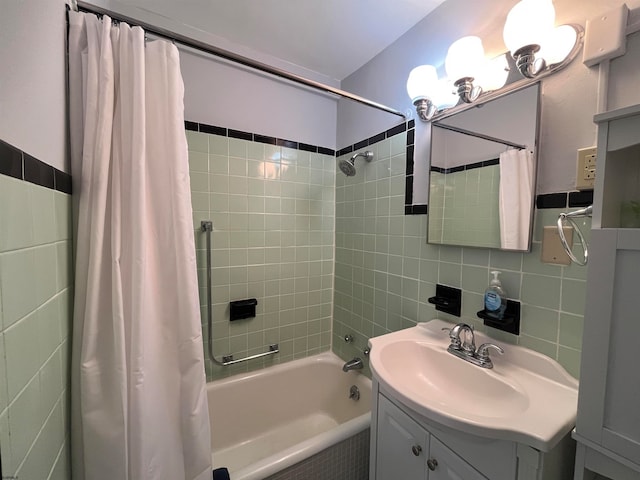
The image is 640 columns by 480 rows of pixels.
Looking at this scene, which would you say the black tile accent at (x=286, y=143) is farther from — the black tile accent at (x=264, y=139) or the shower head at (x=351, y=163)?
the shower head at (x=351, y=163)

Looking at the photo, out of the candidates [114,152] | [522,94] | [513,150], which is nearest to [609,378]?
[513,150]

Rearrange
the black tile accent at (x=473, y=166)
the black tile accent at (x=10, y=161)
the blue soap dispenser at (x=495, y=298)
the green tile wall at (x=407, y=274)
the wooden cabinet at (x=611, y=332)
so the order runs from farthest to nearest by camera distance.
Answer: the black tile accent at (x=473, y=166), the blue soap dispenser at (x=495, y=298), the green tile wall at (x=407, y=274), the wooden cabinet at (x=611, y=332), the black tile accent at (x=10, y=161)

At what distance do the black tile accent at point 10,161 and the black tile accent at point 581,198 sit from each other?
1407 millimetres

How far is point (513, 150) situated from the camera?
0.99 meters

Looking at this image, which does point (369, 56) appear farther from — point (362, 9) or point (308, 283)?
point (308, 283)

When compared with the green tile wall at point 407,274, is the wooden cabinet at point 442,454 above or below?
below

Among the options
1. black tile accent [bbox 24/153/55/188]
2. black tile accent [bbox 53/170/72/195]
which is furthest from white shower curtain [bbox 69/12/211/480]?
black tile accent [bbox 24/153/55/188]

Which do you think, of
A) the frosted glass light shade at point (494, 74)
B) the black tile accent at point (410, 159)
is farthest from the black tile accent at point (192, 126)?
the frosted glass light shade at point (494, 74)

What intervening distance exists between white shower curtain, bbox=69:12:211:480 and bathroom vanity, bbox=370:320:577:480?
0.71m

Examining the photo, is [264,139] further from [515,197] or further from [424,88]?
[515,197]

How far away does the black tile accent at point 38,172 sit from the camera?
0.49 m

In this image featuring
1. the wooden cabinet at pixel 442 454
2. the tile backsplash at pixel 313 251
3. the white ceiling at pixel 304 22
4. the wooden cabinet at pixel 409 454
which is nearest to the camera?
the wooden cabinet at pixel 442 454

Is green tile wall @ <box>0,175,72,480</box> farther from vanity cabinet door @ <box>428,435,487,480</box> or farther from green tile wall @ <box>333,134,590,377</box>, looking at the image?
green tile wall @ <box>333,134,590,377</box>

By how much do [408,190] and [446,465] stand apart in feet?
3.84
